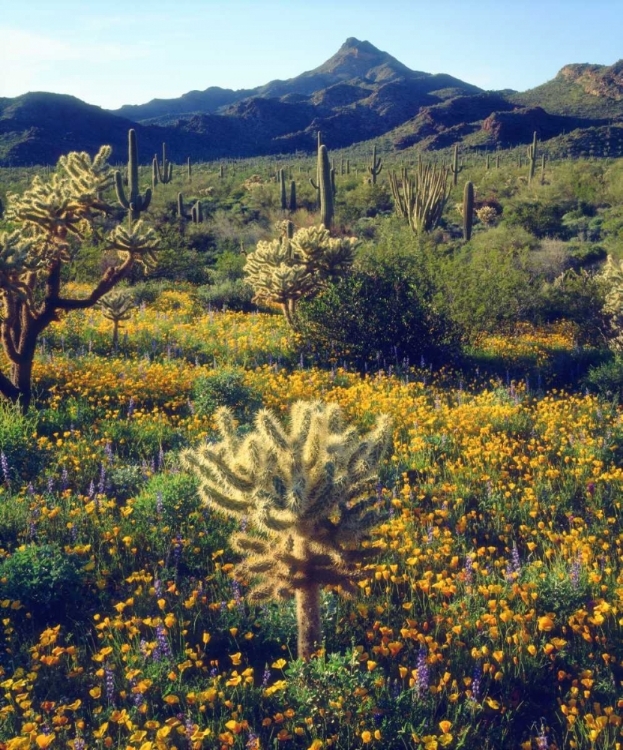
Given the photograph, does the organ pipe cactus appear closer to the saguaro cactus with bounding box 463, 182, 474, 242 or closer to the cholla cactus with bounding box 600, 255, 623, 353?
the saguaro cactus with bounding box 463, 182, 474, 242

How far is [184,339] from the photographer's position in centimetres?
1064

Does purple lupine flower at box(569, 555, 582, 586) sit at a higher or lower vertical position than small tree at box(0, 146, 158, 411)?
lower

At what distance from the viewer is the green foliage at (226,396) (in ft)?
24.7

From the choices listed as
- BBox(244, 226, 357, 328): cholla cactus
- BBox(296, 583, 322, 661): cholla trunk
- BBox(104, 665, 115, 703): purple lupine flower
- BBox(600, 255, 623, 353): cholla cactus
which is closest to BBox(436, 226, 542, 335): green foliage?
BBox(600, 255, 623, 353): cholla cactus

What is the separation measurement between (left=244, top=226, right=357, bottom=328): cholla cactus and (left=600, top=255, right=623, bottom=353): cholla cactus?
4.40m

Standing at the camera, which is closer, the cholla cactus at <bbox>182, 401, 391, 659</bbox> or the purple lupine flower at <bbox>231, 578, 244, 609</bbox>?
the cholla cactus at <bbox>182, 401, 391, 659</bbox>

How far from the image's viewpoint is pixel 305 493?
11.0 feet

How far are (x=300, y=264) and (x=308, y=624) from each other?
8724 millimetres

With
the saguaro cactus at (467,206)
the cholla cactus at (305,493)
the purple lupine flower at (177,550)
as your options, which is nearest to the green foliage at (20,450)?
the purple lupine flower at (177,550)

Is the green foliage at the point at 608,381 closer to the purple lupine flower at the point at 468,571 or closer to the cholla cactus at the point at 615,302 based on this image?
the cholla cactus at the point at 615,302

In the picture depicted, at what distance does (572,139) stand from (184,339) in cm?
6538

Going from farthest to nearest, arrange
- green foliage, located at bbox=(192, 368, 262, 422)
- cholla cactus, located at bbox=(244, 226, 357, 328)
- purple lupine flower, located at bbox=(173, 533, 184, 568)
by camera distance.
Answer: cholla cactus, located at bbox=(244, 226, 357, 328) < green foliage, located at bbox=(192, 368, 262, 422) < purple lupine flower, located at bbox=(173, 533, 184, 568)

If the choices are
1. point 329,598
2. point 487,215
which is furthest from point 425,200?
point 329,598

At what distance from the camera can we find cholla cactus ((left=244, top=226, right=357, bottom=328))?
11.2 metres
